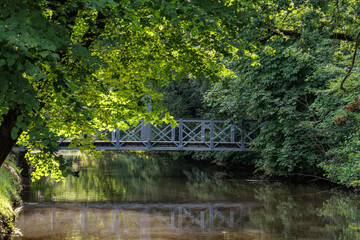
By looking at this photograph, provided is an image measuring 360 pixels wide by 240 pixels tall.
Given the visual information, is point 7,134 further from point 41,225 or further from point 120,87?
point 41,225

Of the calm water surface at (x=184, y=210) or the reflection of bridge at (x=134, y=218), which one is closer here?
the calm water surface at (x=184, y=210)

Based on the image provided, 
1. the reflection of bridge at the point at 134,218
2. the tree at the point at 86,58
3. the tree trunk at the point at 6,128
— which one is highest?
the tree at the point at 86,58

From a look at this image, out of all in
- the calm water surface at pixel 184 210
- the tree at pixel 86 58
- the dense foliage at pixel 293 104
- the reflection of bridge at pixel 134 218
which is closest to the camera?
the tree at pixel 86 58

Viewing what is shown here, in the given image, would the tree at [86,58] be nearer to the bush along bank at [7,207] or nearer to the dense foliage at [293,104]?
the bush along bank at [7,207]

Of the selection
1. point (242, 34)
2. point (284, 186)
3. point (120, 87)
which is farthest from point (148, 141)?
point (242, 34)

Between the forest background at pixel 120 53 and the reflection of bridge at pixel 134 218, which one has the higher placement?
the forest background at pixel 120 53

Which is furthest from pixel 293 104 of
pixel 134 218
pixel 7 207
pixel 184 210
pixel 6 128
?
pixel 6 128

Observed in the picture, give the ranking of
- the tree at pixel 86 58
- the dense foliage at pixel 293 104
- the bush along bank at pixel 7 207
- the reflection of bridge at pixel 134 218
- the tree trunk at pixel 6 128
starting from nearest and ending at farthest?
the tree at pixel 86 58 < the tree trunk at pixel 6 128 < the bush along bank at pixel 7 207 < the reflection of bridge at pixel 134 218 < the dense foliage at pixel 293 104

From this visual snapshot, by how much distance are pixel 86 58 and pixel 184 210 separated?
10.1 m

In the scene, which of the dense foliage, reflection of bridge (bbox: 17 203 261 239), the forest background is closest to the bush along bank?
reflection of bridge (bbox: 17 203 261 239)

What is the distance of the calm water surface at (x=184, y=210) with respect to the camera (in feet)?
34.9

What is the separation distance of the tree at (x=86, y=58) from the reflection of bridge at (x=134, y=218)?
14.8 ft

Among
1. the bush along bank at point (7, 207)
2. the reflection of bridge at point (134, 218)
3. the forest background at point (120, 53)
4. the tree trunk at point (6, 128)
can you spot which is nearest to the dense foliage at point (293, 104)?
the forest background at point (120, 53)

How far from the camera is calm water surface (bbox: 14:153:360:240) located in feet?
34.9
